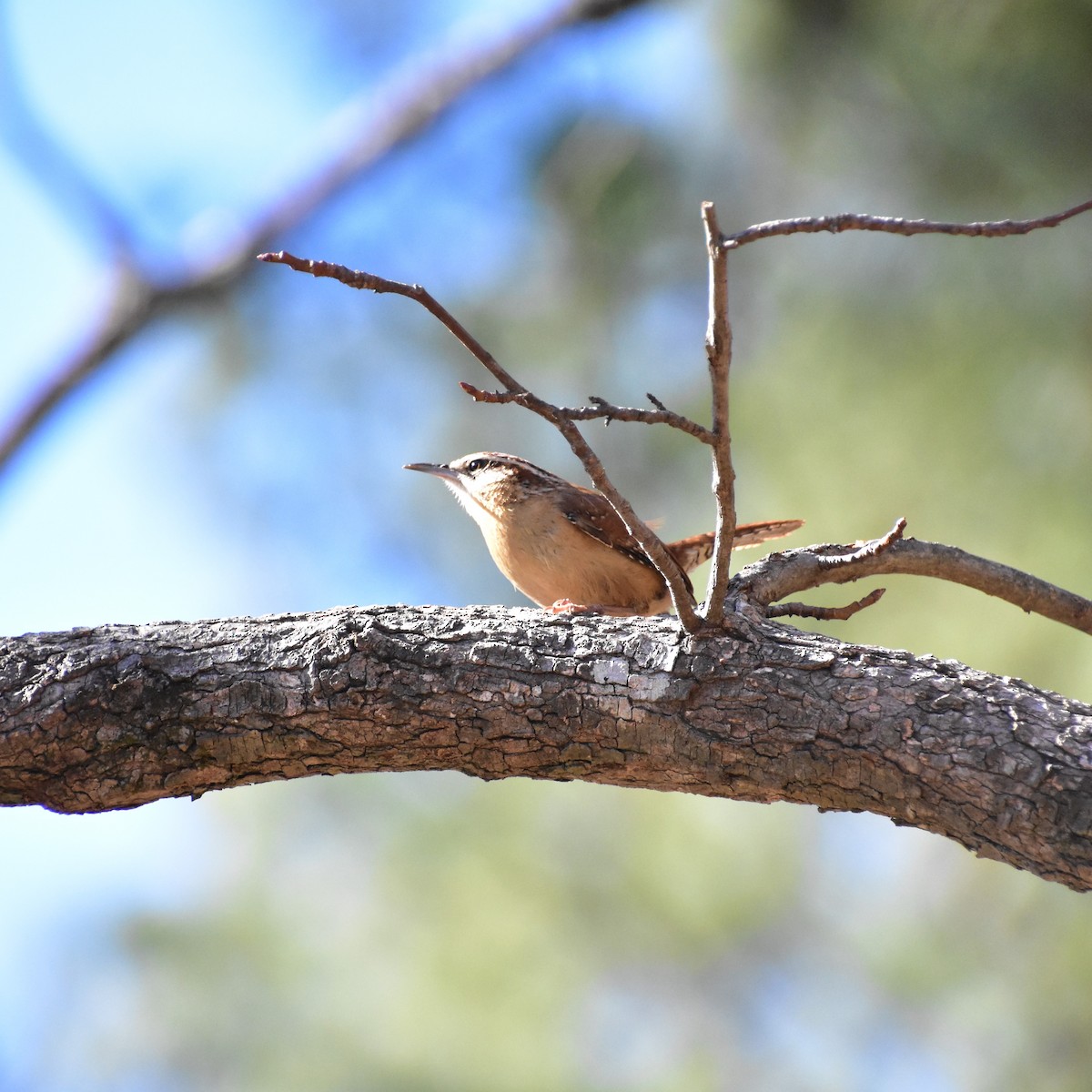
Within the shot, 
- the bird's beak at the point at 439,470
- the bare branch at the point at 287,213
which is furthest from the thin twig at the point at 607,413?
the bare branch at the point at 287,213

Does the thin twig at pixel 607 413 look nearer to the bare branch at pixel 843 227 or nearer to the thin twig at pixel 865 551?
the bare branch at pixel 843 227

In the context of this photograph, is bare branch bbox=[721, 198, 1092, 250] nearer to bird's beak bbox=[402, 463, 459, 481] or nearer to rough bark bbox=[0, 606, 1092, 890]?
rough bark bbox=[0, 606, 1092, 890]

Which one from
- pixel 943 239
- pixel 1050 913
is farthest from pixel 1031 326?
pixel 1050 913

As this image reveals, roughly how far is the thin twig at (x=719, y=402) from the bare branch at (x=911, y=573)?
14.0 inches

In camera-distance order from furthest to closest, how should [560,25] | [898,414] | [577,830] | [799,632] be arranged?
[577,830] < [560,25] < [898,414] < [799,632]

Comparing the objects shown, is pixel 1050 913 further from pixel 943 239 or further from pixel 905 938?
pixel 943 239

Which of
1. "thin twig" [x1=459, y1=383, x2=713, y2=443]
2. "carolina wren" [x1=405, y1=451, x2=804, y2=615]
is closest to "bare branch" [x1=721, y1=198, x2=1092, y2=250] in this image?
"thin twig" [x1=459, y1=383, x2=713, y2=443]

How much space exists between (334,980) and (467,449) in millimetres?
3069

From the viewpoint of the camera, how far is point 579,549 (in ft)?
13.7

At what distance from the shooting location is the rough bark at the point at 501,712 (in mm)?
2416

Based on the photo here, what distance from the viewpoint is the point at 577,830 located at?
6824 mm

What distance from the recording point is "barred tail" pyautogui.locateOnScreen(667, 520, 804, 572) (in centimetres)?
409

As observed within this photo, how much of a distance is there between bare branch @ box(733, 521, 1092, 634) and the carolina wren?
0.96m

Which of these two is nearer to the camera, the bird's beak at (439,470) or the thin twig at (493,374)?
the thin twig at (493,374)
